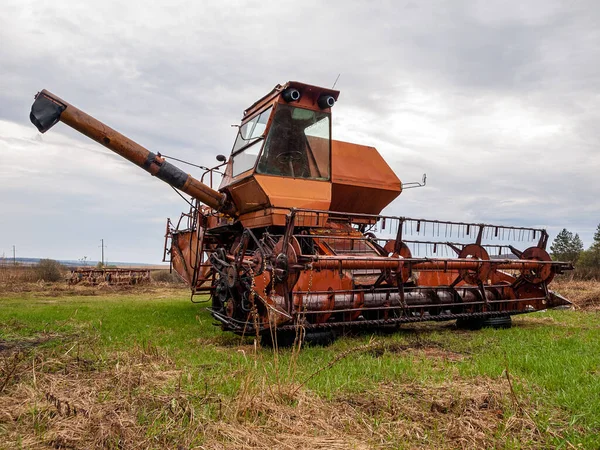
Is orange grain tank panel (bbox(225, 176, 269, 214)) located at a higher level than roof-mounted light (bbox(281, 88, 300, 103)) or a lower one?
lower

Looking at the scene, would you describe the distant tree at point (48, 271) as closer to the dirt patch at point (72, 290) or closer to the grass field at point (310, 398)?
the dirt patch at point (72, 290)

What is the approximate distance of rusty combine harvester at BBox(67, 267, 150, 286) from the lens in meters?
23.0

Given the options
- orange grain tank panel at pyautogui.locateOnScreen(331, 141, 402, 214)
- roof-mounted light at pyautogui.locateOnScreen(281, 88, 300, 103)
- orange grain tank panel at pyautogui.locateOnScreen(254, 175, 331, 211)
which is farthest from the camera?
orange grain tank panel at pyautogui.locateOnScreen(331, 141, 402, 214)

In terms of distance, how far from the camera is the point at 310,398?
11.9 feet

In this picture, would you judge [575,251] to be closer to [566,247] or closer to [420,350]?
[566,247]

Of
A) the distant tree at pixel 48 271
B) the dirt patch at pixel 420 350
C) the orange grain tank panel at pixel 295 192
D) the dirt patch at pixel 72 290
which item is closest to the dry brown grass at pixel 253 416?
the dirt patch at pixel 420 350

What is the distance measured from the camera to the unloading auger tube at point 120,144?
7.76m

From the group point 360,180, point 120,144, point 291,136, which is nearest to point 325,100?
point 291,136

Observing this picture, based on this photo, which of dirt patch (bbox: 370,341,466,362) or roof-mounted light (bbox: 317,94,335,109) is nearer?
dirt patch (bbox: 370,341,466,362)

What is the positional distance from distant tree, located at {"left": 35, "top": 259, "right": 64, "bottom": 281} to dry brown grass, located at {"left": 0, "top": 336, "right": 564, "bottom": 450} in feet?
79.1

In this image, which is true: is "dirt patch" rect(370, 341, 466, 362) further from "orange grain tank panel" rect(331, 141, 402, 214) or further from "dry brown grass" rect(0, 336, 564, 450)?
"orange grain tank panel" rect(331, 141, 402, 214)

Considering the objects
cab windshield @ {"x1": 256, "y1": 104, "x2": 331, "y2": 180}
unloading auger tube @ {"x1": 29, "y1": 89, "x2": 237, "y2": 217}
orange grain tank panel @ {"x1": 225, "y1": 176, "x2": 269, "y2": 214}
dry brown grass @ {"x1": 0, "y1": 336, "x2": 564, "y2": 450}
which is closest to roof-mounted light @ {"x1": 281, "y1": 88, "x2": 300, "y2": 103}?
cab windshield @ {"x1": 256, "y1": 104, "x2": 331, "y2": 180}

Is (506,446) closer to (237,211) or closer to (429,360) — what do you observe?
(429,360)

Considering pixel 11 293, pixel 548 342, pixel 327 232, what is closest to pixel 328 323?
pixel 327 232
